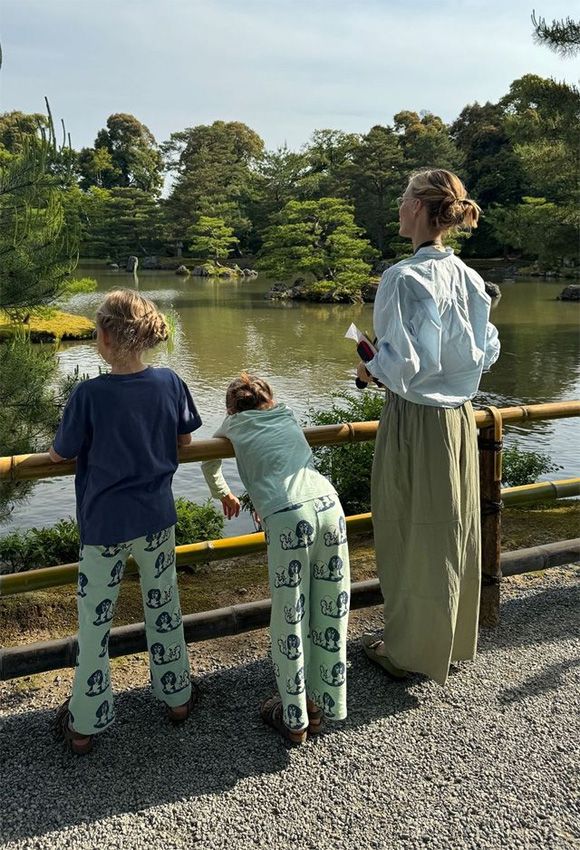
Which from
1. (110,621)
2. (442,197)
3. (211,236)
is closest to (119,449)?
(110,621)

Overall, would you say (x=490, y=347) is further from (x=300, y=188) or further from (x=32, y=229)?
(x=300, y=188)

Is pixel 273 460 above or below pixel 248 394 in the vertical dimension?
below

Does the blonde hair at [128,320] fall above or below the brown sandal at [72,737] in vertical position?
above

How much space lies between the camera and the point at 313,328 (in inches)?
688

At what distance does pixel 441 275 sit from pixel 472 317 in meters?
0.17

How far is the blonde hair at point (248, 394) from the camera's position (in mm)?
1861

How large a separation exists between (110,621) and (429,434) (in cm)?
97

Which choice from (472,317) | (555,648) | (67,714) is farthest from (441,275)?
(67,714)

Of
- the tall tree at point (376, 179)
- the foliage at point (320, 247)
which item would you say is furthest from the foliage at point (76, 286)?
the tall tree at point (376, 179)

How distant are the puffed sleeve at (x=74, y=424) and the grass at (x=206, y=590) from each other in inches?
49.0

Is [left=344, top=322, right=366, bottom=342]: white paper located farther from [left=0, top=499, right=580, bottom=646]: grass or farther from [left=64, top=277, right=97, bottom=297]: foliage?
[left=64, top=277, right=97, bottom=297]: foliage

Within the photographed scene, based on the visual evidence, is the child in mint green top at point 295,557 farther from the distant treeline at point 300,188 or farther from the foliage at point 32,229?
the distant treeline at point 300,188

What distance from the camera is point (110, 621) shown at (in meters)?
1.81

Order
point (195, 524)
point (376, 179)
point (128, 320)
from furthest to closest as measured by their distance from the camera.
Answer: point (376, 179)
point (195, 524)
point (128, 320)
